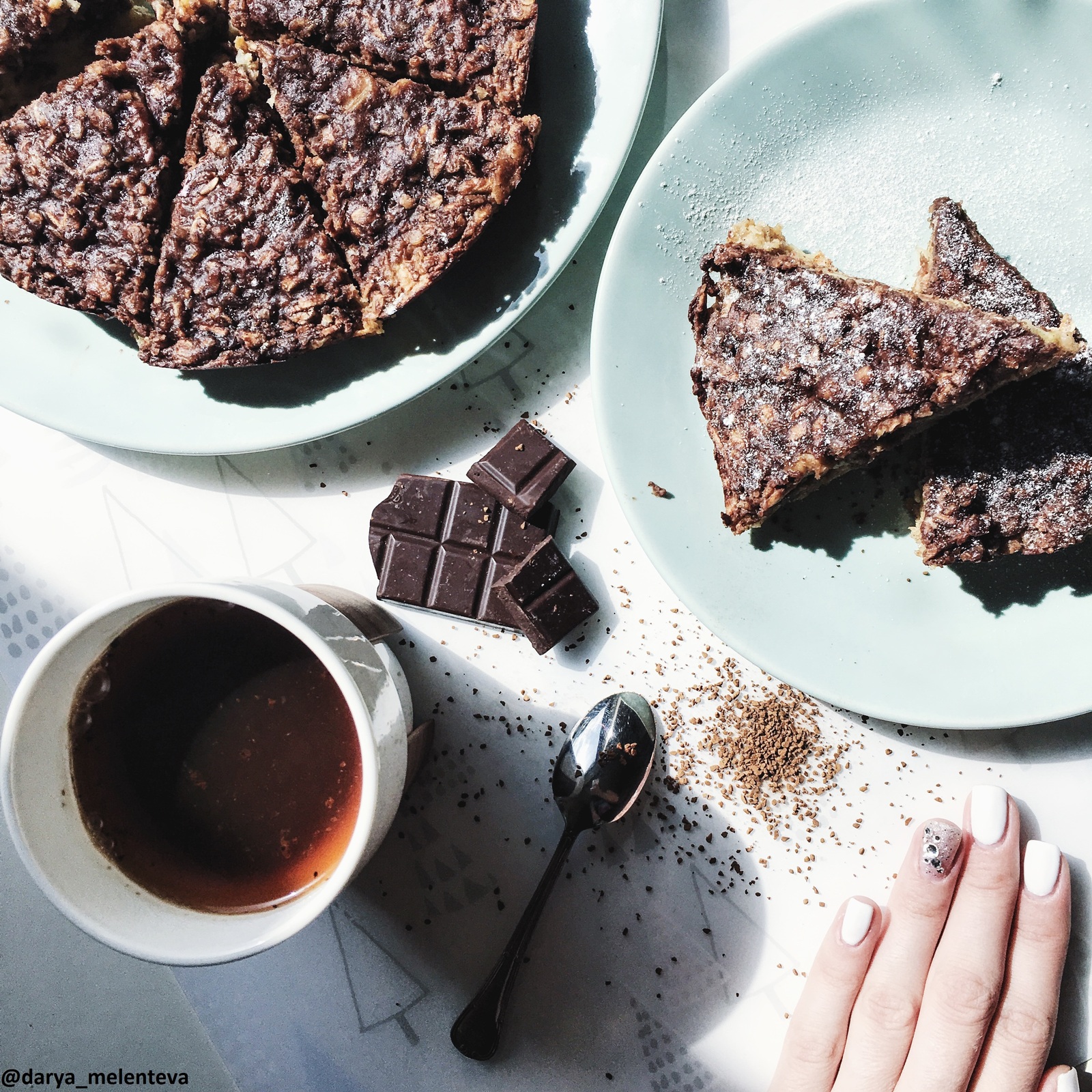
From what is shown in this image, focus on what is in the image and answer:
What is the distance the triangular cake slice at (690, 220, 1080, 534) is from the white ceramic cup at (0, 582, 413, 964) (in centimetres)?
98

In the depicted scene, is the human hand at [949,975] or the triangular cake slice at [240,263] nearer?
the triangular cake slice at [240,263]

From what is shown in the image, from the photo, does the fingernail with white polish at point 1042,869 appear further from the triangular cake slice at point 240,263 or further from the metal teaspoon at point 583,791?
the triangular cake slice at point 240,263

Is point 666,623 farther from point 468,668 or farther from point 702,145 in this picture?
point 702,145

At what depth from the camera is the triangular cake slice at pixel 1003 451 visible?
199cm

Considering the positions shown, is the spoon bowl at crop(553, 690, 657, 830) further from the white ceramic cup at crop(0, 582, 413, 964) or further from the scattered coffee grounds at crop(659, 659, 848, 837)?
the white ceramic cup at crop(0, 582, 413, 964)

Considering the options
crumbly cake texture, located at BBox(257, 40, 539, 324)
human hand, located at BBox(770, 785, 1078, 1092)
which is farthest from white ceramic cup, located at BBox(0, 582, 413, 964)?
human hand, located at BBox(770, 785, 1078, 1092)

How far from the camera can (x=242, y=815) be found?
1.95 metres

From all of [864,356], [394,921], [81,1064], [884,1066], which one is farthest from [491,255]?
[81,1064]

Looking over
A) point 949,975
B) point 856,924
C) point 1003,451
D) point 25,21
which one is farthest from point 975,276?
point 25,21

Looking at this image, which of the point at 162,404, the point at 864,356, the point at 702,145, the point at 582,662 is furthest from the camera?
the point at 582,662

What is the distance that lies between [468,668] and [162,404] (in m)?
1.07

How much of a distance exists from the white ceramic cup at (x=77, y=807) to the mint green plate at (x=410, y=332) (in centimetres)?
56

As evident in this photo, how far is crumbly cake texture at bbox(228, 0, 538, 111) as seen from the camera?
1.92 metres

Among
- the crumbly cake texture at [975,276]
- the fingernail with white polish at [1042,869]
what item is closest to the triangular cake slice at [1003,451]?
the crumbly cake texture at [975,276]
